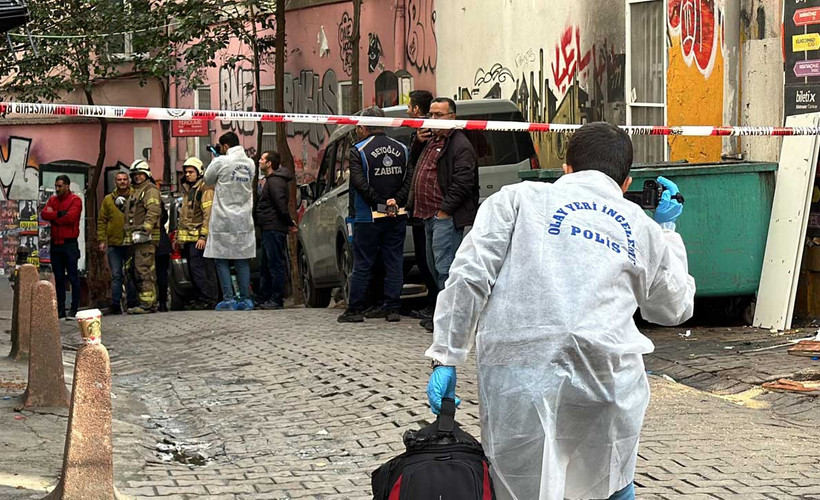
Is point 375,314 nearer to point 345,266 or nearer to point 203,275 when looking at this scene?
point 345,266

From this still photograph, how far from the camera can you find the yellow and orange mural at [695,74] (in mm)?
12461

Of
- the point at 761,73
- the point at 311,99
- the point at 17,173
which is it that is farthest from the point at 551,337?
the point at 17,173

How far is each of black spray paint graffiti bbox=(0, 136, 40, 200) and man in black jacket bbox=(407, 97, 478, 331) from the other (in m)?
19.0

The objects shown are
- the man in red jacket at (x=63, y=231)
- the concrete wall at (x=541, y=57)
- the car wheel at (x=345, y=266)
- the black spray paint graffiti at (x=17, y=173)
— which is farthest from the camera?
the black spray paint graffiti at (x=17, y=173)

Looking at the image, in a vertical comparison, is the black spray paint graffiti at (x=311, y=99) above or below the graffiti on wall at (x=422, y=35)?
below

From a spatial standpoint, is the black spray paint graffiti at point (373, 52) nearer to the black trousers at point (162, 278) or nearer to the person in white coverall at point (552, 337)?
the black trousers at point (162, 278)

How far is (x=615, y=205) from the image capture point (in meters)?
4.21

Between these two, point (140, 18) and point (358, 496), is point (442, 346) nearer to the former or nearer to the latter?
point (358, 496)

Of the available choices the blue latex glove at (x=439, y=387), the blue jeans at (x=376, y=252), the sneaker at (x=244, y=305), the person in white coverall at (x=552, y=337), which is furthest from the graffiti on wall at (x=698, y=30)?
the blue latex glove at (x=439, y=387)

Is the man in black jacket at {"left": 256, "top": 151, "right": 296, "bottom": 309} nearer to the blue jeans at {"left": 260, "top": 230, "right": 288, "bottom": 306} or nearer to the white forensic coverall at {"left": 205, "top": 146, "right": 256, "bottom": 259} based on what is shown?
the blue jeans at {"left": 260, "top": 230, "right": 288, "bottom": 306}

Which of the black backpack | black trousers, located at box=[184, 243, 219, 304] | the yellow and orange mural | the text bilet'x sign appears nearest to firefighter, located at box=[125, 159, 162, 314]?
black trousers, located at box=[184, 243, 219, 304]

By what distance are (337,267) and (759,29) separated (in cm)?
492

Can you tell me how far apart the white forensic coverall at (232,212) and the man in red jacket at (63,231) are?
2622 mm

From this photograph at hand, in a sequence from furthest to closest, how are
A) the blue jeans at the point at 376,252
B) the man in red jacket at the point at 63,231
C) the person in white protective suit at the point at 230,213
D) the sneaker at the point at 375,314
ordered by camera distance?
the man in red jacket at the point at 63,231, the person in white protective suit at the point at 230,213, the sneaker at the point at 375,314, the blue jeans at the point at 376,252
